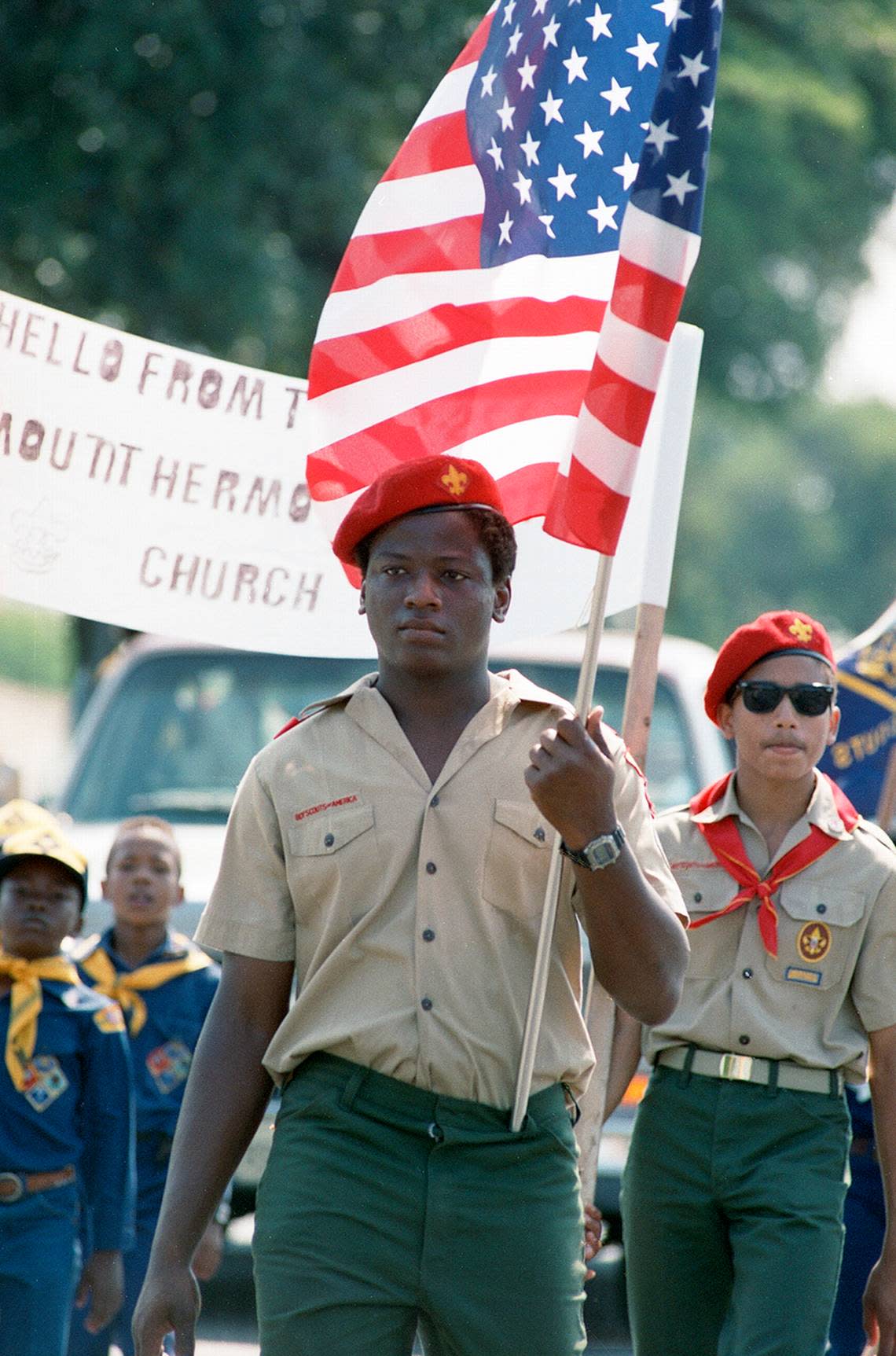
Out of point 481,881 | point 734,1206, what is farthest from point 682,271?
point 734,1206

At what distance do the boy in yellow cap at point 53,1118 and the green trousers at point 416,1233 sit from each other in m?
2.03

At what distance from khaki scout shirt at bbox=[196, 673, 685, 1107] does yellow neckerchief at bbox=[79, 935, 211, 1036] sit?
8.86 feet

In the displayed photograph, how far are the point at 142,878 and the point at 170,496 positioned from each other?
1469 millimetres

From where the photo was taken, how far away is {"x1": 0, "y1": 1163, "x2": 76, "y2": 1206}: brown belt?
566 centimetres

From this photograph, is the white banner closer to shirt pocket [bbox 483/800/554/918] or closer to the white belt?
the white belt

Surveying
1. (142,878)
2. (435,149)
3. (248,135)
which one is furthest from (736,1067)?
(248,135)

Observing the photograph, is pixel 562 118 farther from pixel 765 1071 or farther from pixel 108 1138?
pixel 108 1138

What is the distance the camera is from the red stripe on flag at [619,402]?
396cm

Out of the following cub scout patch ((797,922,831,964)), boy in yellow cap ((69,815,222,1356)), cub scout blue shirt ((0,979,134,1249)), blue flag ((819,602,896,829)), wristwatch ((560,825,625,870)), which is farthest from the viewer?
blue flag ((819,602,896,829))

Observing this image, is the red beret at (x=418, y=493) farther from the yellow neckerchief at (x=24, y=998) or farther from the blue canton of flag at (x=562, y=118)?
the yellow neckerchief at (x=24, y=998)

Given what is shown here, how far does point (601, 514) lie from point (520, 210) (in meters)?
1.31

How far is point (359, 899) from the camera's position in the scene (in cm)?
378

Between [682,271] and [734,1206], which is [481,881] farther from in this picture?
[734,1206]

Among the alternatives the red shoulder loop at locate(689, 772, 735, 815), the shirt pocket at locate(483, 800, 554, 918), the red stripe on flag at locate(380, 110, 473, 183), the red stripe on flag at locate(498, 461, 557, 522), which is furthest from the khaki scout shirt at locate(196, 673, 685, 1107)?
the red stripe on flag at locate(380, 110, 473, 183)
